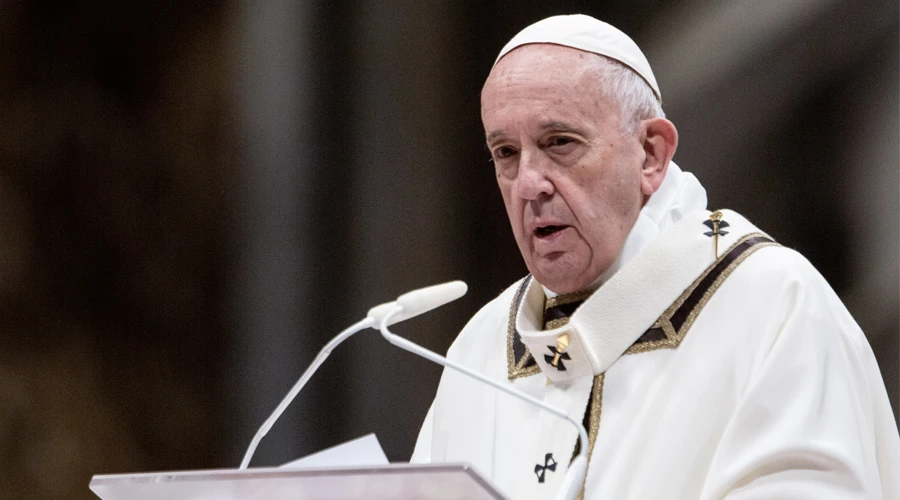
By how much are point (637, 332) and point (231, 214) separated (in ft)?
6.99

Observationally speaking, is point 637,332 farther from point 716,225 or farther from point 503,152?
point 503,152

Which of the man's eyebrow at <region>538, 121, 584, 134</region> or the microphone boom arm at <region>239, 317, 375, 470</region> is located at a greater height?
the man's eyebrow at <region>538, 121, 584, 134</region>

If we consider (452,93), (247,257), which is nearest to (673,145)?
(452,93)

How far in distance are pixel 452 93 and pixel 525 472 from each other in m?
1.87

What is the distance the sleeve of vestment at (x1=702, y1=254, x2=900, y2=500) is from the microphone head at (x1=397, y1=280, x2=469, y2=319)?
0.64 meters

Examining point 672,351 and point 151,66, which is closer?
point 672,351

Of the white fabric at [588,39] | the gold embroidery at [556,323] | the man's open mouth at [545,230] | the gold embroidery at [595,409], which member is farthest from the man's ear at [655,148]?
the gold embroidery at [595,409]

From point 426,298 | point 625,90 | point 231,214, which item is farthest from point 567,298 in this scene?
point 231,214

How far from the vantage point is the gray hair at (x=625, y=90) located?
2721 millimetres

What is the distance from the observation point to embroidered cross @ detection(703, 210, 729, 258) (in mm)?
2670

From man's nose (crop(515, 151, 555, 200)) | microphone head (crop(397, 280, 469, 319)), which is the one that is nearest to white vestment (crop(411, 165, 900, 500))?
man's nose (crop(515, 151, 555, 200))

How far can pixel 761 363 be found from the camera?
2.33m

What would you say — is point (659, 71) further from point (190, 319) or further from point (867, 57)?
point (190, 319)

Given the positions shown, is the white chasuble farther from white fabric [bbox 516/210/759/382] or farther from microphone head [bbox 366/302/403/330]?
microphone head [bbox 366/302/403/330]
